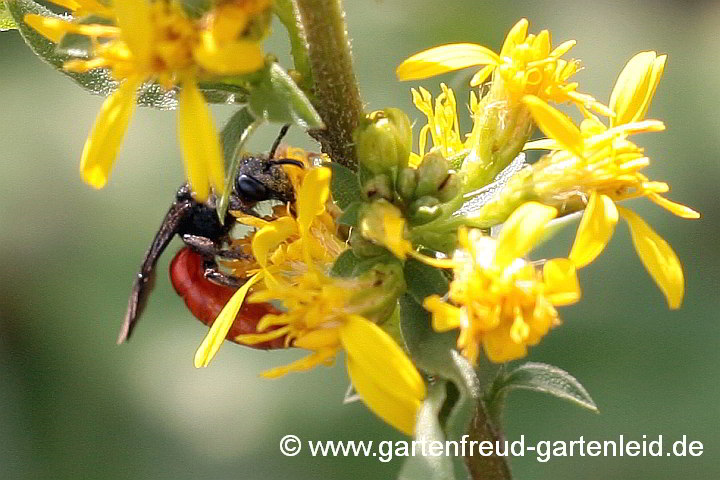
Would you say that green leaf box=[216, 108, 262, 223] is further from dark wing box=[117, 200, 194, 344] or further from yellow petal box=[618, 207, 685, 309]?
dark wing box=[117, 200, 194, 344]

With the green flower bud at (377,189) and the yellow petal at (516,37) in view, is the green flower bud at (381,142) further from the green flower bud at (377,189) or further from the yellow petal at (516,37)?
the yellow petal at (516,37)

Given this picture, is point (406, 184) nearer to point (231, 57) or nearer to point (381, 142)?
point (381, 142)

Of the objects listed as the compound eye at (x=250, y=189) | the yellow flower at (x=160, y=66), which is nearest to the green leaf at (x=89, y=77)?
the yellow flower at (x=160, y=66)

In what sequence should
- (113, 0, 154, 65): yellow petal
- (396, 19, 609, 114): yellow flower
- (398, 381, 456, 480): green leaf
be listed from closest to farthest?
1. (398, 381, 456, 480): green leaf
2. (113, 0, 154, 65): yellow petal
3. (396, 19, 609, 114): yellow flower

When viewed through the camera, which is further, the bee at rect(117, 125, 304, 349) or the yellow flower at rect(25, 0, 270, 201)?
the bee at rect(117, 125, 304, 349)

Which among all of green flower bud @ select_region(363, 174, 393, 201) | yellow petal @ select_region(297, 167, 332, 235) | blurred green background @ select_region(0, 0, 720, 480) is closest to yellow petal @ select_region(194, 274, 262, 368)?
yellow petal @ select_region(297, 167, 332, 235)

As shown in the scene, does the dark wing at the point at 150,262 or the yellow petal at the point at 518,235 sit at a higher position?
the yellow petal at the point at 518,235

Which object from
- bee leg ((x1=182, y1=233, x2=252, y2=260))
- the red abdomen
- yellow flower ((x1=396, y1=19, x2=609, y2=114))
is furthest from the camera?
the red abdomen

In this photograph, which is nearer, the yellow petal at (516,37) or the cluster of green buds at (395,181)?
the cluster of green buds at (395,181)
